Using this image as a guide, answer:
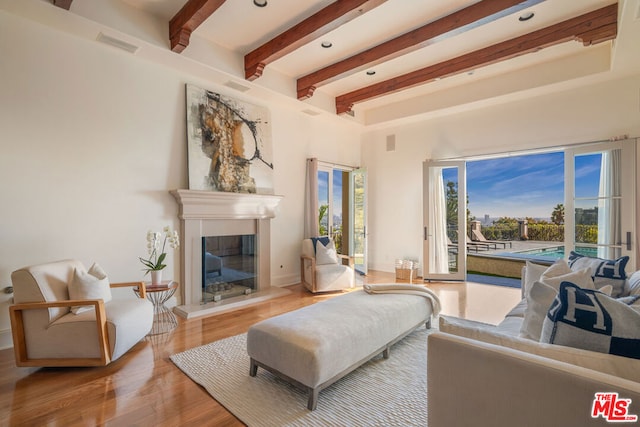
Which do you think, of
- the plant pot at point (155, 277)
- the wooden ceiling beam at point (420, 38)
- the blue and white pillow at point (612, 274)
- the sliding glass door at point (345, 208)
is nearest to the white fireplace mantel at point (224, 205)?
the plant pot at point (155, 277)

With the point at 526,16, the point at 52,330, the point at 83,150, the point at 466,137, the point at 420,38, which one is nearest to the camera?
the point at 52,330

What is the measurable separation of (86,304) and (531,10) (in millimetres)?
5335

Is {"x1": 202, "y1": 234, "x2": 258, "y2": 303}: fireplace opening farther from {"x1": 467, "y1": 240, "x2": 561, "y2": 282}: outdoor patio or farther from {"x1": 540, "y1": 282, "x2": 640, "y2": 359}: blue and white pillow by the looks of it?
{"x1": 467, "y1": 240, "x2": 561, "y2": 282}: outdoor patio

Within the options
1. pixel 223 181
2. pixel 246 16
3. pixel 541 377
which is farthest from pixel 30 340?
pixel 246 16

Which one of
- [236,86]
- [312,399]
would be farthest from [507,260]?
[236,86]

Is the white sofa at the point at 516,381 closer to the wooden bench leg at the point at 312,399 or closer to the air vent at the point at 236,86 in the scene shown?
the wooden bench leg at the point at 312,399

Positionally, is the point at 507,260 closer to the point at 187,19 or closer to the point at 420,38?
the point at 420,38

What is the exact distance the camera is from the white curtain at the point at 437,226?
5.90 metres

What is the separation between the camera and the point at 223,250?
471cm

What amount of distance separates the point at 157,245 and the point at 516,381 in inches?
155

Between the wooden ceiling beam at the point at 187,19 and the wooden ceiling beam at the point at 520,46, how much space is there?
10.1ft

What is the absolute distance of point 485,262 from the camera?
24.4ft

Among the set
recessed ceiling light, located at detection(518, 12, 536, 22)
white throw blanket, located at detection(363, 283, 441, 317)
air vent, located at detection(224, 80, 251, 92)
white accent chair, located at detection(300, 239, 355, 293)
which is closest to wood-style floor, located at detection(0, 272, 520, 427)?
white throw blanket, located at detection(363, 283, 441, 317)

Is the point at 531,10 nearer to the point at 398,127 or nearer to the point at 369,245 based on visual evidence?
the point at 398,127
